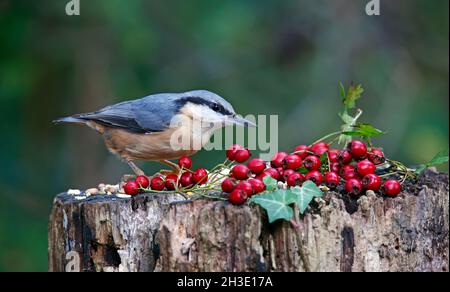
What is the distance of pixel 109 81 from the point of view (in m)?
6.71

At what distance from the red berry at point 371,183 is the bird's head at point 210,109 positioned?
84cm

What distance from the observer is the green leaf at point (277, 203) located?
8.91 feet

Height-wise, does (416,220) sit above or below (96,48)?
below

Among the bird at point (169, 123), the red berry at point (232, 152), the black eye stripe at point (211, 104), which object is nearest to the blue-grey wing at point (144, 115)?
the bird at point (169, 123)

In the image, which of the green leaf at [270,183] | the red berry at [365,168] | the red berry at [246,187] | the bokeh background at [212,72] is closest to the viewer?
the red berry at [246,187]

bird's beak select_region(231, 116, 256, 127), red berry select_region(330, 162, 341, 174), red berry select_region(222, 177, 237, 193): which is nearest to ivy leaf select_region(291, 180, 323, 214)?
red berry select_region(222, 177, 237, 193)

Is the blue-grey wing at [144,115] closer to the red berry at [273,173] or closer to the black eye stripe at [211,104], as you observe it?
the black eye stripe at [211,104]

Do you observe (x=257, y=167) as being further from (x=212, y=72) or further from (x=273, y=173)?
(x=212, y=72)

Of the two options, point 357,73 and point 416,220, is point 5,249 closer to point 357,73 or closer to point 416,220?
point 357,73

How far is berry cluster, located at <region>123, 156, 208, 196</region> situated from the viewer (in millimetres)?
3171

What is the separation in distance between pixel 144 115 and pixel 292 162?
108cm

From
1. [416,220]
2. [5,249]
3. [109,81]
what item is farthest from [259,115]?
[416,220]

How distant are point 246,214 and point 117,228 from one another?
632 mm

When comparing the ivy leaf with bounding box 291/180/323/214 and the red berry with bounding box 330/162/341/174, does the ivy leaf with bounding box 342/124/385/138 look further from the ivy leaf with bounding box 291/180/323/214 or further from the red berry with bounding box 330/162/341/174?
the ivy leaf with bounding box 291/180/323/214
